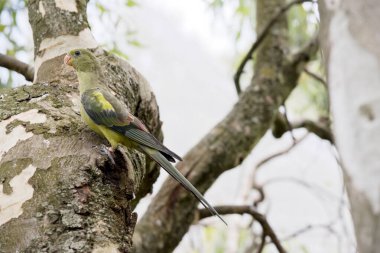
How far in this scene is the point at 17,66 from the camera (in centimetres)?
331

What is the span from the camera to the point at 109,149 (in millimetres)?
1925

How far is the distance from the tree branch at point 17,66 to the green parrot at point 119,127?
1035 millimetres

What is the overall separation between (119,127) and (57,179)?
1.64ft

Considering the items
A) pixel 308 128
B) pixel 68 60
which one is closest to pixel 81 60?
pixel 68 60

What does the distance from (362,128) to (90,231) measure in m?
0.97

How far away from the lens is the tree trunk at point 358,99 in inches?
31.2

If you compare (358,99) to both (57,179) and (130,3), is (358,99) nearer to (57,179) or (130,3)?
(57,179)

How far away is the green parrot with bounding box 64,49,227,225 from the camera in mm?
2113

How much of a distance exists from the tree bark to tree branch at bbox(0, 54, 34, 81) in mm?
1052

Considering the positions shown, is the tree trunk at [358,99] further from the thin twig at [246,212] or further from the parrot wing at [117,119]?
the thin twig at [246,212]

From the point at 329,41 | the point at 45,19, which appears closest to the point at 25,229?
the point at 329,41

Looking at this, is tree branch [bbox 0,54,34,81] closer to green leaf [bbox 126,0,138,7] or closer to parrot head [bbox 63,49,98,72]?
parrot head [bbox 63,49,98,72]

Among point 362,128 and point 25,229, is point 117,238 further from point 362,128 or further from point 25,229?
point 362,128

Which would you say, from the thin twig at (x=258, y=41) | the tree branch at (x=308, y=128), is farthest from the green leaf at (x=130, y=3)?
the tree branch at (x=308, y=128)
